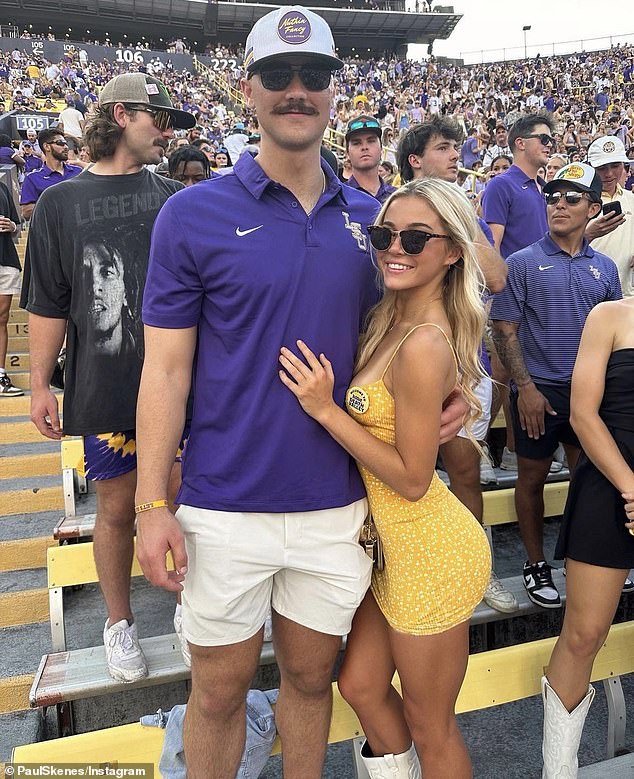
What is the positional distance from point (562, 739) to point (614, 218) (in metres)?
2.18

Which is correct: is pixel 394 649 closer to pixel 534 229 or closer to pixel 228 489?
pixel 228 489

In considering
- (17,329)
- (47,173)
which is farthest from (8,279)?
(47,173)

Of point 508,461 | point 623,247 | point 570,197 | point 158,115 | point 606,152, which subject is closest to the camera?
point 158,115

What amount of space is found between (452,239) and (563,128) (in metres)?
15.7

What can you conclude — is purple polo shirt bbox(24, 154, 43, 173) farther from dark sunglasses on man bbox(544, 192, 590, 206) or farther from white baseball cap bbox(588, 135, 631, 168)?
dark sunglasses on man bbox(544, 192, 590, 206)

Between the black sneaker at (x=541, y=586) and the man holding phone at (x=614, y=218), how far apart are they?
1491 millimetres

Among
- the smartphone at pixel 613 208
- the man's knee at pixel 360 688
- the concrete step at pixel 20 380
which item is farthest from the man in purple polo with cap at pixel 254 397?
the concrete step at pixel 20 380

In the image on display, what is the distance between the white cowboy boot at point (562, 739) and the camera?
1.97 m

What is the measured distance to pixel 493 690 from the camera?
224cm

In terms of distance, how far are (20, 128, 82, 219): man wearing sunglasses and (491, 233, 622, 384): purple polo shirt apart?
4.16 meters

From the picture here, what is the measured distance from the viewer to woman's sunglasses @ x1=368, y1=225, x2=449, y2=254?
1.54 meters

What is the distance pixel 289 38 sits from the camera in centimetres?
144

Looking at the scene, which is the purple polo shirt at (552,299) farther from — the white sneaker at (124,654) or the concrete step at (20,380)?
the concrete step at (20,380)

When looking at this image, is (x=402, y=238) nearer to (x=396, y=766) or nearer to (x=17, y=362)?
(x=396, y=766)
